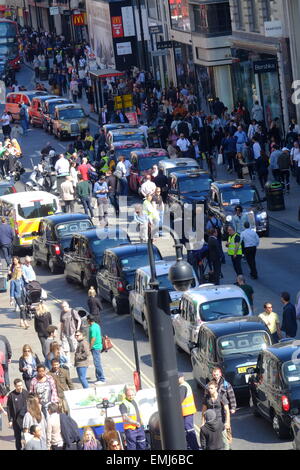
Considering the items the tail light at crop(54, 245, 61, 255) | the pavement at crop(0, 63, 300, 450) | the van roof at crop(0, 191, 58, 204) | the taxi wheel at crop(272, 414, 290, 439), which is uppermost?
the van roof at crop(0, 191, 58, 204)

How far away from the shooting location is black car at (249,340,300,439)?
20859 millimetres

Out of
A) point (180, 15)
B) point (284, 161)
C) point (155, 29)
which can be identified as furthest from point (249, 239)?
point (155, 29)

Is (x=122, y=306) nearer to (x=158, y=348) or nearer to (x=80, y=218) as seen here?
(x=80, y=218)

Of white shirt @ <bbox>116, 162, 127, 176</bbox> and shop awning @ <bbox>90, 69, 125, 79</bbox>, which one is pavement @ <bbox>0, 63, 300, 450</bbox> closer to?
white shirt @ <bbox>116, 162, 127, 176</bbox>

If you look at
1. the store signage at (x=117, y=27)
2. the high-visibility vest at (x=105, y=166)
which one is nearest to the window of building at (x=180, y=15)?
the store signage at (x=117, y=27)

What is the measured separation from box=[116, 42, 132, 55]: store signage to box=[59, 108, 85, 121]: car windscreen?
13492 millimetres

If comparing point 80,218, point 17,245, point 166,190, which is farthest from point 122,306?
point 166,190

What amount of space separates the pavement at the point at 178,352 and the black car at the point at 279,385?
338 millimetres

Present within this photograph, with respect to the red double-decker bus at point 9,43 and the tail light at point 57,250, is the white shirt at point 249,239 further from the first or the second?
the red double-decker bus at point 9,43

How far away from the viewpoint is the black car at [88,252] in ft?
112

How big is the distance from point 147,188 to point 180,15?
30.4 m

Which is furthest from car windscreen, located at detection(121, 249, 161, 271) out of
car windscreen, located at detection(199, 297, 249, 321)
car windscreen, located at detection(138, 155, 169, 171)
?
car windscreen, located at detection(138, 155, 169, 171)

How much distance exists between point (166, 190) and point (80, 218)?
6429 millimetres

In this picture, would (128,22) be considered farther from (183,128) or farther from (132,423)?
(132,423)
